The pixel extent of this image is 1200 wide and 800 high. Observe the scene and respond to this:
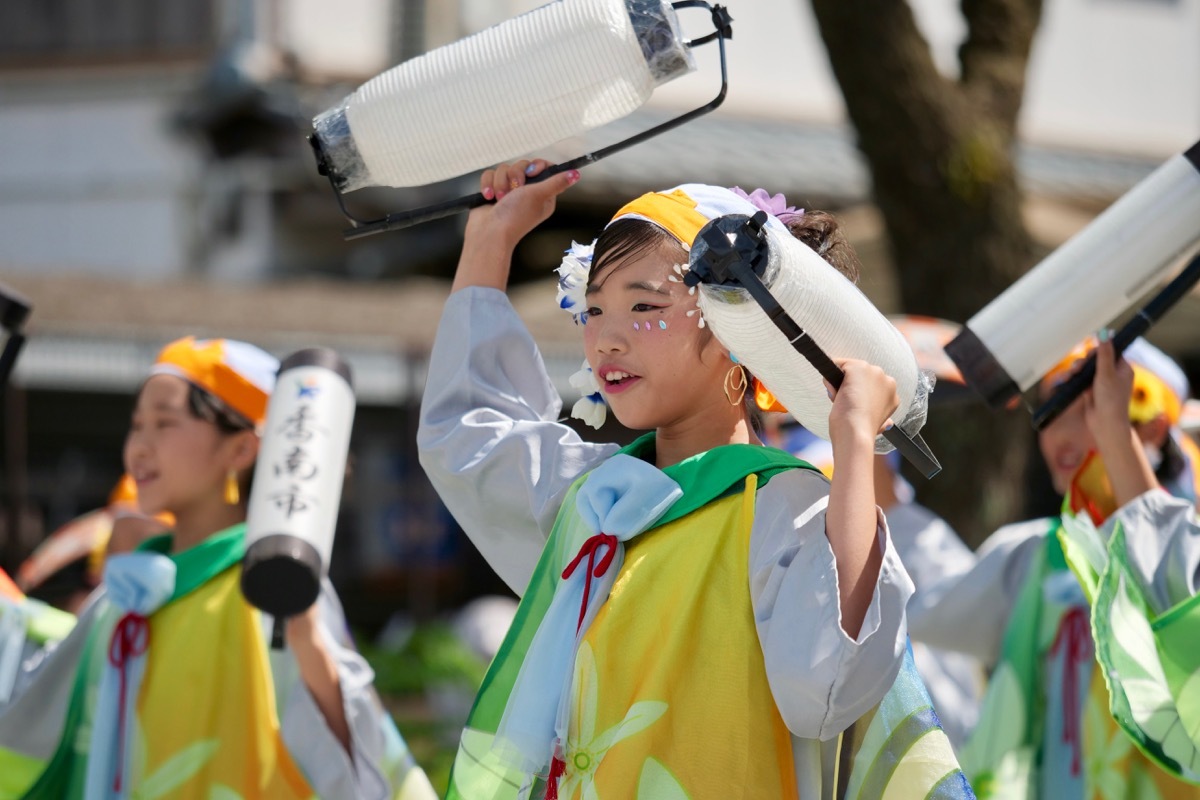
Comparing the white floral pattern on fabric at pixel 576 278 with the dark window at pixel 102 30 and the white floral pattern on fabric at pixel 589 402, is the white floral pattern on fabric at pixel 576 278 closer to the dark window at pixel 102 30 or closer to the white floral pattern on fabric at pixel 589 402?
the white floral pattern on fabric at pixel 589 402

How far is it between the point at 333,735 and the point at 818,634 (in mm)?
1570

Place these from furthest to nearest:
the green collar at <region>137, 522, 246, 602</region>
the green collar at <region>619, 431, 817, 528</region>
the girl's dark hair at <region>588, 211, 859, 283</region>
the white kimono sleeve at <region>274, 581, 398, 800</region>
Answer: the green collar at <region>137, 522, 246, 602</region> < the white kimono sleeve at <region>274, 581, 398, 800</region> < the girl's dark hair at <region>588, 211, 859, 283</region> < the green collar at <region>619, 431, 817, 528</region>

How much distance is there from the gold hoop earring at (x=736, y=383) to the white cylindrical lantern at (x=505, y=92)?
16.8 inches

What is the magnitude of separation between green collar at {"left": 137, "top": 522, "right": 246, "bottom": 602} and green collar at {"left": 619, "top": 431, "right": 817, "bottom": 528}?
1.46 m

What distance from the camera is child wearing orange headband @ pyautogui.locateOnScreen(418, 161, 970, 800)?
83.8 inches

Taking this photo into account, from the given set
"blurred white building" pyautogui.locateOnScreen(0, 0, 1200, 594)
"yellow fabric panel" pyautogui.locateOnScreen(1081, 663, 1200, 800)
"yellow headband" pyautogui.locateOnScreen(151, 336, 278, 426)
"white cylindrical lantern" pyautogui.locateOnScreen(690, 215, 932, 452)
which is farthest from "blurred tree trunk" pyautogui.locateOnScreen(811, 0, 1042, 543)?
"blurred white building" pyautogui.locateOnScreen(0, 0, 1200, 594)

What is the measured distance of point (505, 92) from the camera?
8.10 feet

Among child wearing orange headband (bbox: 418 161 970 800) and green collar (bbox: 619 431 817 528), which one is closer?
child wearing orange headband (bbox: 418 161 970 800)

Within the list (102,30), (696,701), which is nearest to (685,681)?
(696,701)

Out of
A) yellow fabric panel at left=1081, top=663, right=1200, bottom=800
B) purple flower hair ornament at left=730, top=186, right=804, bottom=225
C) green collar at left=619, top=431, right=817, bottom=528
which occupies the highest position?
purple flower hair ornament at left=730, top=186, right=804, bottom=225

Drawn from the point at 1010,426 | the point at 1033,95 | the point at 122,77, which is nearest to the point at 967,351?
the point at 1010,426

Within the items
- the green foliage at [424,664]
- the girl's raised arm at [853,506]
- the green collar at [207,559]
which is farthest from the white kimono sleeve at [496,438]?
the green foliage at [424,664]

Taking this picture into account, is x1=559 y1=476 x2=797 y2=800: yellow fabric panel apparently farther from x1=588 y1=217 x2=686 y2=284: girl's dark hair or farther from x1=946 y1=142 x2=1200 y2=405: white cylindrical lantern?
x1=946 y1=142 x2=1200 y2=405: white cylindrical lantern

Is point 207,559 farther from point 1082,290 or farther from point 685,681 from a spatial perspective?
point 1082,290
